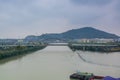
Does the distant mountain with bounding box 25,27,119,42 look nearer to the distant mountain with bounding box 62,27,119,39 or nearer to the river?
the distant mountain with bounding box 62,27,119,39

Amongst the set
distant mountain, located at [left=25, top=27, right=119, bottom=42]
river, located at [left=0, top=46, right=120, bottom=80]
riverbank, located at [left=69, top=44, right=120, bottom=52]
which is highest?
distant mountain, located at [left=25, top=27, right=119, bottom=42]

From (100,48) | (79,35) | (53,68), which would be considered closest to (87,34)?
(79,35)

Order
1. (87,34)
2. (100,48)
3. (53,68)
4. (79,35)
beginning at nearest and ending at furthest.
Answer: (53,68), (100,48), (87,34), (79,35)

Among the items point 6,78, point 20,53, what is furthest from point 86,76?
point 20,53

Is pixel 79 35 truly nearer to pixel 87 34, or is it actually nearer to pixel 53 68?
pixel 87 34

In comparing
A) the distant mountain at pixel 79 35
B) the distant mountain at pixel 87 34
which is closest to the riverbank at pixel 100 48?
the distant mountain at pixel 79 35

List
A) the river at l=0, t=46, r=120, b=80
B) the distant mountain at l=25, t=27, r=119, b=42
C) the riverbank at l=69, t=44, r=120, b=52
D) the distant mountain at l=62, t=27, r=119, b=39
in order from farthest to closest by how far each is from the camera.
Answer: the distant mountain at l=62, t=27, r=119, b=39 < the distant mountain at l=25, t=27, r=119, b=42 < the riverbank at l=69, t=44, r=120, b=52 < the river at l=0, t=46, r=120, b=80

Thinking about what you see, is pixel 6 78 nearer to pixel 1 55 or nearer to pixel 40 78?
pixel 40 78

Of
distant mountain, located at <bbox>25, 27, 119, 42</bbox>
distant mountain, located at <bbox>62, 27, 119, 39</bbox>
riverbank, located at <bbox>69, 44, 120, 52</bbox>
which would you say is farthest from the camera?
distant mountain, located at <bbox>62, 27, 119, 39</bbox>

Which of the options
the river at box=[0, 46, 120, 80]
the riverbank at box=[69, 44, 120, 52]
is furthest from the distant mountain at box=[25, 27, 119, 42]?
the river at box=[0, 46, 120, 80]

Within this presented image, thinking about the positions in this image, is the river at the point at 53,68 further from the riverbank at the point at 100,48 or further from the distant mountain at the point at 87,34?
the distant mountain at the point at 87,34

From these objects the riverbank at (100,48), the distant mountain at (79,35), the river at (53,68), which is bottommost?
the river at (53,68)
